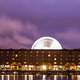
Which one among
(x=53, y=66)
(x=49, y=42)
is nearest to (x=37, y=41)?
(x=49, y=42)

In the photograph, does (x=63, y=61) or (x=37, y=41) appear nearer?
(x=37, y=41)

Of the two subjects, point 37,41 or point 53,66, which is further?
point 53,66

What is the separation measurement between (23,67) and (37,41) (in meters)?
9.85

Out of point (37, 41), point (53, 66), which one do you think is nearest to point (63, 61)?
point (53, 66)

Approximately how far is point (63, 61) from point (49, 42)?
954cm

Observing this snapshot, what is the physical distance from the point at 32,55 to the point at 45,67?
4.75m

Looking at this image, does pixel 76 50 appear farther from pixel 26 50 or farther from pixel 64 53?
pixel 26 50

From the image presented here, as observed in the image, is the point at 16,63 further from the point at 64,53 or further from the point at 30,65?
the point at 64,53

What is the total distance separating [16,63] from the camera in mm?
129250

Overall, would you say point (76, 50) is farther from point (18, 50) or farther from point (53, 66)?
point (18, 50)

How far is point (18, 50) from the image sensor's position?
422 ft

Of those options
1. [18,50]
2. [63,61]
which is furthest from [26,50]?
[63,61]

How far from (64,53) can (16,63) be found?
1318 cm

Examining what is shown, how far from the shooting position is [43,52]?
12375 cm
